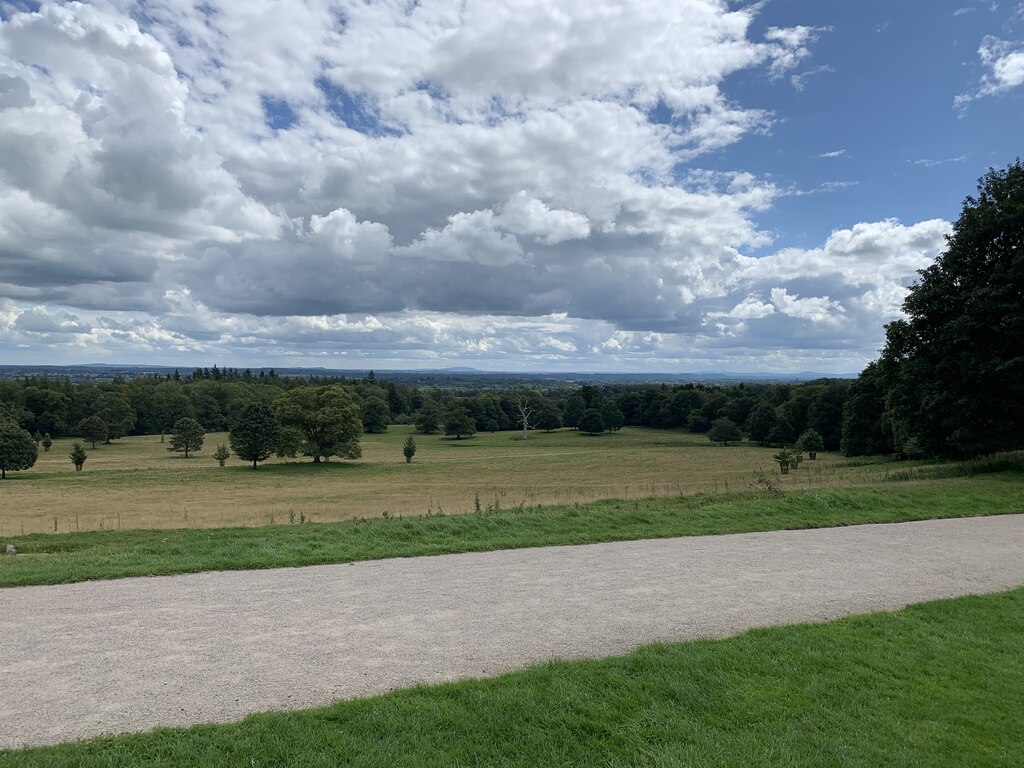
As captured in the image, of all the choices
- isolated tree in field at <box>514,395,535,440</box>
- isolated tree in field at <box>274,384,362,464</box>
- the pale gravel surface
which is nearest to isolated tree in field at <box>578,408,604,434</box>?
isolated tree in field at <box>514,395,535,440</box>

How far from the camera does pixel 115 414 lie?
9288 centimetres

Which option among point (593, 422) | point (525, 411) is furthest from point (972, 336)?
point (525, 411)

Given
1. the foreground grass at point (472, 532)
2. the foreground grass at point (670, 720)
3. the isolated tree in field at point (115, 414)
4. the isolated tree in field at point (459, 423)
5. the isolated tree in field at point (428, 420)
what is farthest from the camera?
the isolated tree in field at point (428, 420)

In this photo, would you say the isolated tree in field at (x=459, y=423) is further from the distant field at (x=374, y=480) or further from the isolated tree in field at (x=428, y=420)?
the isolated tree in field at (x=428, y=420)

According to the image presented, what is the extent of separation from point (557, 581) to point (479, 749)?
526 centimetres

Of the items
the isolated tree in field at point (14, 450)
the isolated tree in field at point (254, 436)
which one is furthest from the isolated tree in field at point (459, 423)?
the isolated tree in field at point (14, 450)

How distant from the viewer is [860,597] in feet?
30.9

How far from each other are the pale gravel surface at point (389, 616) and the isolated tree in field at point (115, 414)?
9135cm

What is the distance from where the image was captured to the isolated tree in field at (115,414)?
89688 millimetres

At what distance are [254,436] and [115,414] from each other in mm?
50115

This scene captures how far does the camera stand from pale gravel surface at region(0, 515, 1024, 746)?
6152mm

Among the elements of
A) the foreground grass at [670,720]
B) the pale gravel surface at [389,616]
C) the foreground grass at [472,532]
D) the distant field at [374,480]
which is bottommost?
the distant field at [374,480]

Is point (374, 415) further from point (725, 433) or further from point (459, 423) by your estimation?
point (725, 433)

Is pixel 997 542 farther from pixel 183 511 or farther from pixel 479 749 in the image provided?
pixel 183 511
